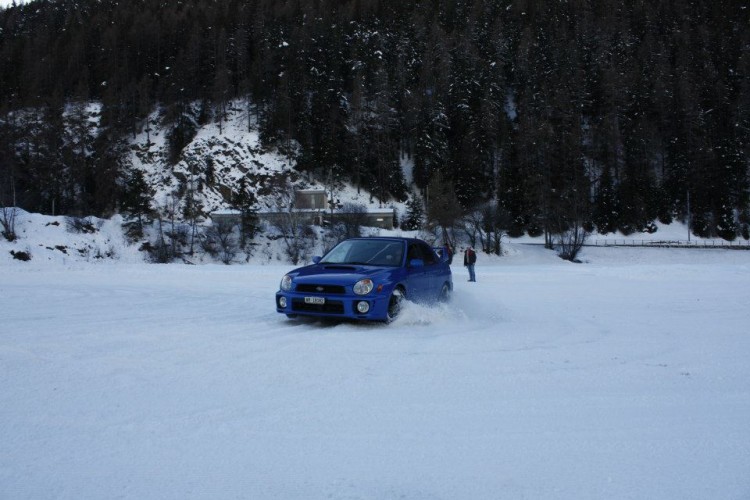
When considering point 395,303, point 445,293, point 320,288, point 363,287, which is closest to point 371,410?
point 363,287

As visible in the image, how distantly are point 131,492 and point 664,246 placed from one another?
6020cm

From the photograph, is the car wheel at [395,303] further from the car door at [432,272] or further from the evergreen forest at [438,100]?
the evergreen forest at [438,100]

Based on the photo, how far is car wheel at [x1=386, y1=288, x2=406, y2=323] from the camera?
7.89 metres

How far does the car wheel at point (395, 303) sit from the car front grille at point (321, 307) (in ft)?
2.73

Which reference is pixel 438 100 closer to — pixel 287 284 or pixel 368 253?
pixel 368 253

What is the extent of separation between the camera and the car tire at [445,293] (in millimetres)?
10197

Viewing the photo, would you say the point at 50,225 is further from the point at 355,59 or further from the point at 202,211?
the point at 355,59

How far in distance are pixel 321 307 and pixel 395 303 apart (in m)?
1.27

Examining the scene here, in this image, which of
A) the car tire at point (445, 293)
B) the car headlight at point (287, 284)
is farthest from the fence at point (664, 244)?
the car headlight at point (287, 284)

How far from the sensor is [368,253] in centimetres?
918

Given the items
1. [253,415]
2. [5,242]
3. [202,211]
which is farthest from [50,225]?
[253,415]

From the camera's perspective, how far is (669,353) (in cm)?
598

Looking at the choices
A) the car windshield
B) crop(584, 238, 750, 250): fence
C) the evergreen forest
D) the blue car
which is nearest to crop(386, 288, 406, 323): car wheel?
the blue car

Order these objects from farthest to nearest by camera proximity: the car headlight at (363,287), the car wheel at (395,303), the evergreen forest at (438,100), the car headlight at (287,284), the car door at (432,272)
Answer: the evergreen forest at (438,100) → the car door at (432,272) → the car headlight at (287,284) → the car wheel at (395,303) → the car headlight at (363,287)
